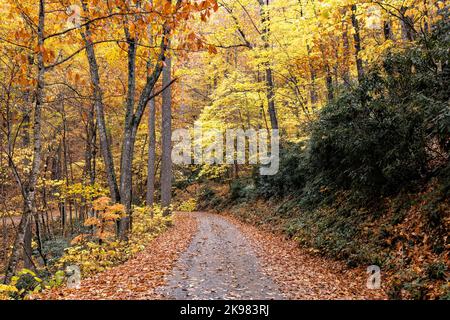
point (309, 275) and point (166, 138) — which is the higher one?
point (166, 138)

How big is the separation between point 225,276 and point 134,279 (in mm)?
1886

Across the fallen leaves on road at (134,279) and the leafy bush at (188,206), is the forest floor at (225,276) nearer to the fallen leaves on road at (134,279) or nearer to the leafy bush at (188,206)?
the fallen leaves on road at (134,279)

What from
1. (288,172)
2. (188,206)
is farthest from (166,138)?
(188,206)

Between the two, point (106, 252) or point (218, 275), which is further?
point (106, 252)

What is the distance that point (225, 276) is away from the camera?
755 centimetres

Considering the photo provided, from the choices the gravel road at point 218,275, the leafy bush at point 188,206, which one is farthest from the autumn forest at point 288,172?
the leafy bush at point 188,206

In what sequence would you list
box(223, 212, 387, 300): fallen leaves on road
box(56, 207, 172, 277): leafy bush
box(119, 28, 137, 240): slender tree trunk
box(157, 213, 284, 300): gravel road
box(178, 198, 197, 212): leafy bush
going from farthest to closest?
box(178, 198, 197, 212): leafy bush → box(119, 28, 137, 240): slender tree trunk → box(56, 207, 172, 277): leafy bush → box(223, 212, 387, 300): fallen leaves on road → box(157, 213, 284, 300): gravel road

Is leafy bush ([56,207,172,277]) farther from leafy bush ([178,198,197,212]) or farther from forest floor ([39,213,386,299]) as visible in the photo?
leafy bush ([178,198,197,212])

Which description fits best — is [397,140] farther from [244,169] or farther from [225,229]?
[244,169]

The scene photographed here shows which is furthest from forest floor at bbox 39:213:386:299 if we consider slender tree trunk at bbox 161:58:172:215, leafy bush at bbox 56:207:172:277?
slender tree trunk at bbox 161:58:172:215

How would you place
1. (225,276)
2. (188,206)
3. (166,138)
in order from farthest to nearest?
(188,206)
(166,138)
(225,276)

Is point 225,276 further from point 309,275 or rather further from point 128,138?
point 128,138

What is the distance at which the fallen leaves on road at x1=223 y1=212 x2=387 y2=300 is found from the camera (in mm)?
6457

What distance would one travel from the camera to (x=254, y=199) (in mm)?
21219
